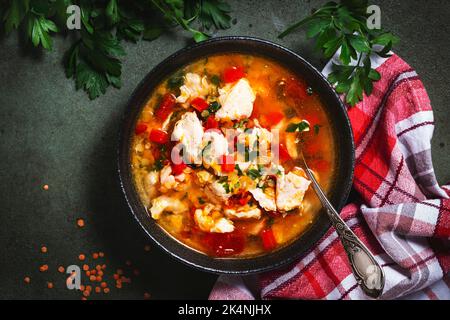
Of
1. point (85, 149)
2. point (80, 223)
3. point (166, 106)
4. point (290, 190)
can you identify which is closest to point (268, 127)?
point (290, 190)

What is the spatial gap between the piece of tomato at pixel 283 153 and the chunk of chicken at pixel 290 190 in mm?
96

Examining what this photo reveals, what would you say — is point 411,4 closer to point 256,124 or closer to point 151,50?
point 256,124

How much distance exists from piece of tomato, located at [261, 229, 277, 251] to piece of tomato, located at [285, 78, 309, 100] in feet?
2.57

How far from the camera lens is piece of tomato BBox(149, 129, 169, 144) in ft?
9.75

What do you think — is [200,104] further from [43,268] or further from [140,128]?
[43,268]

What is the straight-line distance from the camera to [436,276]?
3.14 m

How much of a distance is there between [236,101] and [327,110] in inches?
21.4

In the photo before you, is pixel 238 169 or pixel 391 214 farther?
pixel 391 214

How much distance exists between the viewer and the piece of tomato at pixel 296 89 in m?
3.01

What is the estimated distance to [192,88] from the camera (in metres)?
2.95

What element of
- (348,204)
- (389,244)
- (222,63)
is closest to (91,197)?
(222,63)

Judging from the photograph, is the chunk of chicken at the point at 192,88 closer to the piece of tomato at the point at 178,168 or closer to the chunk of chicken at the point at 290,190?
the piece of tomato at the point at 178,168

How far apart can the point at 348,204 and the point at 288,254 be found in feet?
1.85

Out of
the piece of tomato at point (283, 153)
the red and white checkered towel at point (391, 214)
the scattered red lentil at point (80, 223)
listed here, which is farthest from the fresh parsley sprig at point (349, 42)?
the scattered red lentil at point (80, 223)
